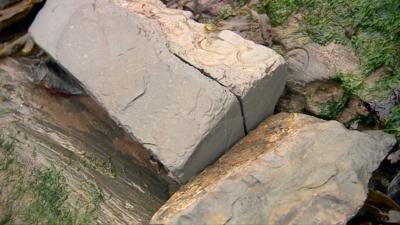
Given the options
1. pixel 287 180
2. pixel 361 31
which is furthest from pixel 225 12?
pixel 287 180

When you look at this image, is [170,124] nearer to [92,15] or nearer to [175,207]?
[175,207]

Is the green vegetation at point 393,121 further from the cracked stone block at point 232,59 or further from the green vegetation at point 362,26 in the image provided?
the cracked stone block at point 232,59

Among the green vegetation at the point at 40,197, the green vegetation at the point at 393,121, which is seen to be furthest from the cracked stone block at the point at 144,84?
the green vegetation at the point at 393,121

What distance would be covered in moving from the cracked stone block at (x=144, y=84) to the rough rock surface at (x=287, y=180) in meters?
0.18

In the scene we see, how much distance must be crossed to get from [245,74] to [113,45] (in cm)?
86

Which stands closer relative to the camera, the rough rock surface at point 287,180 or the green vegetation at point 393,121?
the rough rock surface at point 287,180

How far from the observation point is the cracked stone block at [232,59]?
344cm

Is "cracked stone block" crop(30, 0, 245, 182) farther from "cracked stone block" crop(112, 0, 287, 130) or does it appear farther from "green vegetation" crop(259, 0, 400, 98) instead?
"green vegetation" crop(259, 0, 400, 98)

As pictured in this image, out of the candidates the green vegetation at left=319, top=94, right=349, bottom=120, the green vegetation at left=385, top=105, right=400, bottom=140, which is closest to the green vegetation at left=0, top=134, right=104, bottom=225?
the green vegetation at left=319, top=94, right=349, bottom=120

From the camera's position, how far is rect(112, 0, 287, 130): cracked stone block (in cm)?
344

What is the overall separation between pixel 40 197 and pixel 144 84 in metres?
0.90

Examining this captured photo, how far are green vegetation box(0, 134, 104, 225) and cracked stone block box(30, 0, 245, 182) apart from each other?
50 centimetres

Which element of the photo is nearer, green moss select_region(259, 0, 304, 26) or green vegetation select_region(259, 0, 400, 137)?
green vegetation select_region(259, 0, 400, 137)

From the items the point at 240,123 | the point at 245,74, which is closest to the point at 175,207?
the point at 240,123
